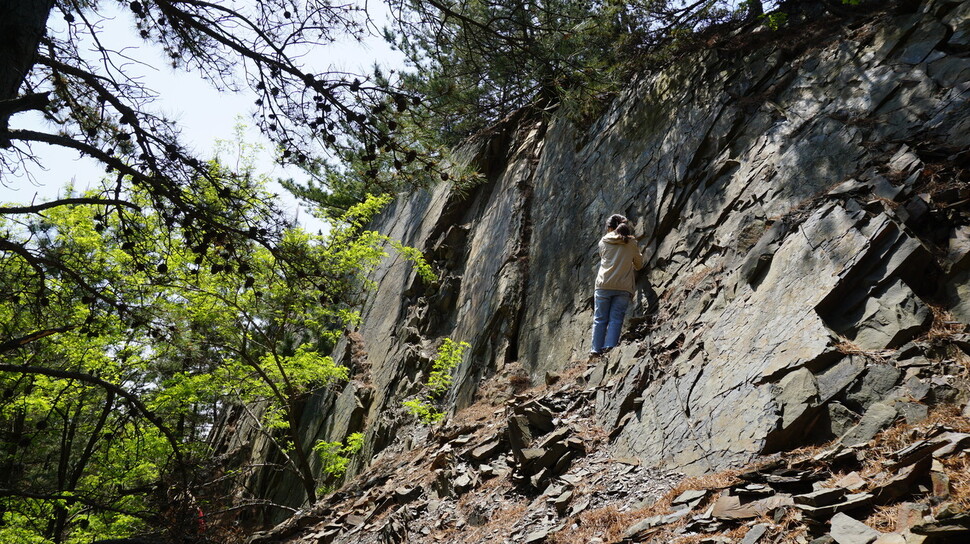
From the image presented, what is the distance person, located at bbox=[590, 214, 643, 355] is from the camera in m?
7.56

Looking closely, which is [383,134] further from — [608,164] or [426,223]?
[426,223]

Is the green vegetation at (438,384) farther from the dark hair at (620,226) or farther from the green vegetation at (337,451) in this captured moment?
the dark hair at (620,226)

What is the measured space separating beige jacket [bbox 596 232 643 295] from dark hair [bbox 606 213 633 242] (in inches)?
2.6

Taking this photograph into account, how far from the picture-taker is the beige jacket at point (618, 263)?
7.56 metres

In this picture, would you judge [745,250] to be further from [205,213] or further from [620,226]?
[205,213]

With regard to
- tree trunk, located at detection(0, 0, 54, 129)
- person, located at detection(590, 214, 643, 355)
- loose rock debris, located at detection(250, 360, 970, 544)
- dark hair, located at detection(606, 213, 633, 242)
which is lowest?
loose rock debris, located at detection(250, 360, 970, 544)

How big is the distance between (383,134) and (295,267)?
3.85 feet

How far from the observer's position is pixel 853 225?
16.8 feet

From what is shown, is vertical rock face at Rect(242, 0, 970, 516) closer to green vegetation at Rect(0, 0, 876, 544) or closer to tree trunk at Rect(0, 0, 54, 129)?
green vegetation at Rect(0, 0, 876, 544)

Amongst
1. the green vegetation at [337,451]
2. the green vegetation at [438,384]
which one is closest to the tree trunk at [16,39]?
the green vegetation at [438,384]

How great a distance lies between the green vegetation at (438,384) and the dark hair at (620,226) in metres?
3.19

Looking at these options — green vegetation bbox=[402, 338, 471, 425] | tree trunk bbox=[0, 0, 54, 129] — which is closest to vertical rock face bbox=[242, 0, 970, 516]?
green vegetation bbox=[402, 338, 471, 425]

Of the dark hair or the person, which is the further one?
the dark hair

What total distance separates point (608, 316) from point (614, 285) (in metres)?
0.47
